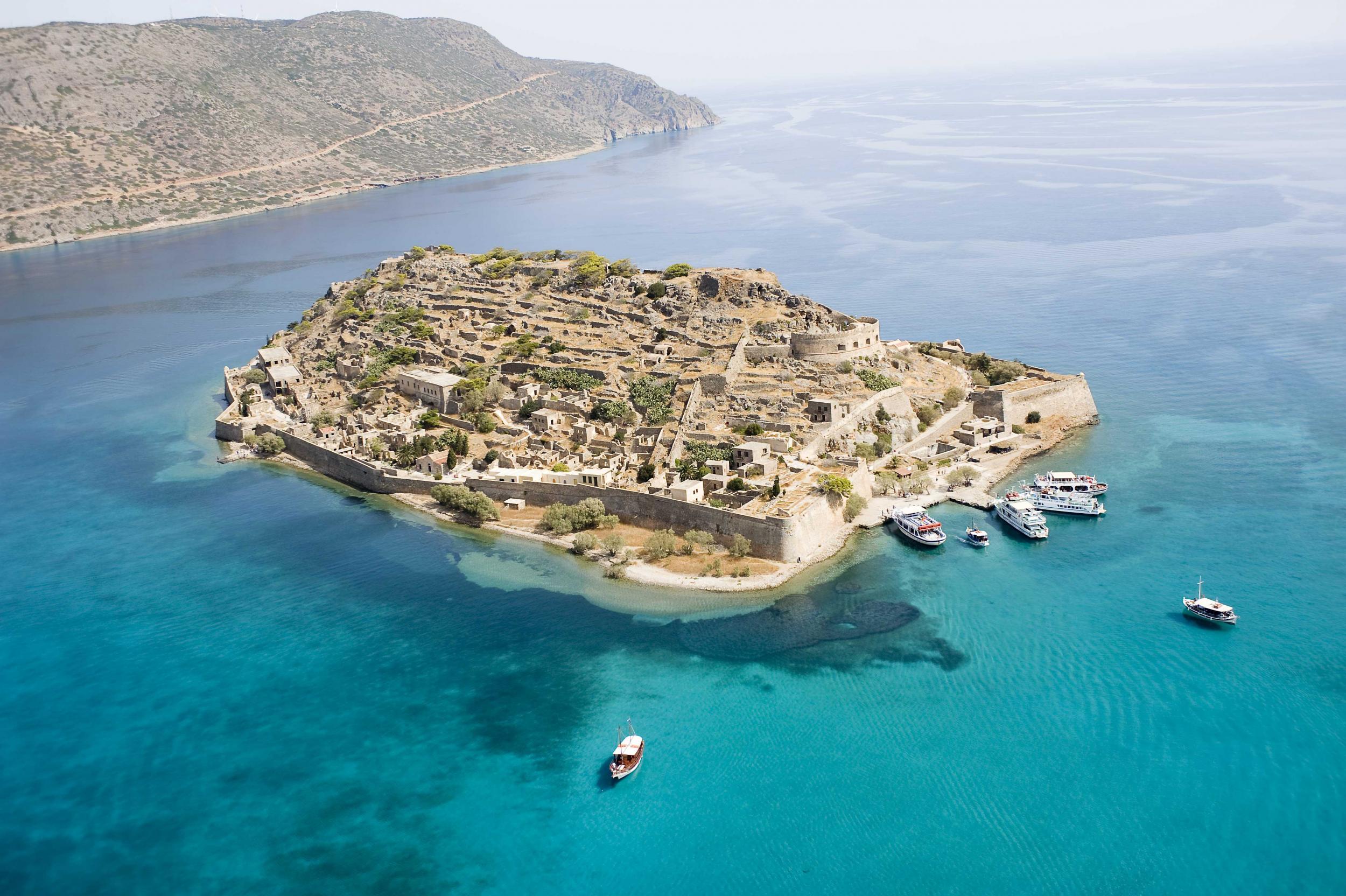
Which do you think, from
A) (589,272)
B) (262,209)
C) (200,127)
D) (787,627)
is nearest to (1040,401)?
(787,627)

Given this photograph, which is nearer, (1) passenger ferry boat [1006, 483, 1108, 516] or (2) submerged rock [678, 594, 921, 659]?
(2) submerged rock [678, 594, 921, 659]

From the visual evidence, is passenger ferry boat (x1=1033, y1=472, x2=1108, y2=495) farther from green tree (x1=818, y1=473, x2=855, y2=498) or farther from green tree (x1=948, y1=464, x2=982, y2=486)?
green tree (x1=818, y1=473, x2=855, y2=498)

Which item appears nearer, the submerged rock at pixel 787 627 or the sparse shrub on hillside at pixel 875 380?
the submerged rock at pixel 787 627

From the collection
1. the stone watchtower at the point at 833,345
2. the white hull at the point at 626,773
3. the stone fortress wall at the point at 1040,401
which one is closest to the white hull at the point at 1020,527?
the stone fortress wall at the point at 1040,401

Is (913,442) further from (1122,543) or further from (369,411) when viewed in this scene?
(369,411)

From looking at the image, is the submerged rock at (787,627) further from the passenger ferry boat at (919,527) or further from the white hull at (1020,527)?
the white hull at (1020,527)

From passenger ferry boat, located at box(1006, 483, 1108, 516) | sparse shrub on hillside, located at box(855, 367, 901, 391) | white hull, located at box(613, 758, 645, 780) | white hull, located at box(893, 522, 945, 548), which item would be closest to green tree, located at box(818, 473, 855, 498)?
white hull, located at box(893, 522, 945, 548)

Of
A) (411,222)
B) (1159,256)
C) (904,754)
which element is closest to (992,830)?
(904,754)
